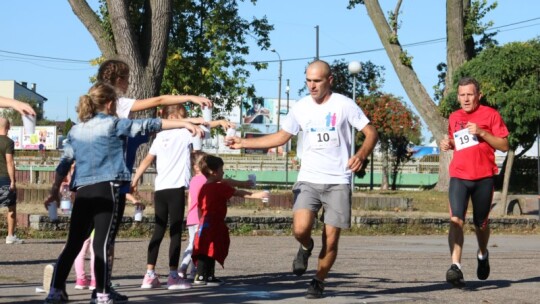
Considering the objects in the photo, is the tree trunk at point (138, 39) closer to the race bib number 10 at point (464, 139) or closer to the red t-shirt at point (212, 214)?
the red t-shirt at point (212, 214)

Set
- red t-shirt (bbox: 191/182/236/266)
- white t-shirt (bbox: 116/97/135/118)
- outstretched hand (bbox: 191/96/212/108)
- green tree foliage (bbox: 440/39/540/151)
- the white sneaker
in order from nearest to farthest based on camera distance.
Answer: outstretched hand (bbox: 191/96/212/108) < white t-shirt (bbox: 116/97/135/118) < red t-shirt (bbox: 191/182/236/266) < the white sneaker < green tree foliage (bbox: 440/39/540/151)

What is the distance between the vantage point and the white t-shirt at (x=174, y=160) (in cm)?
956

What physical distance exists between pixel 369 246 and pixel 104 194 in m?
9.13

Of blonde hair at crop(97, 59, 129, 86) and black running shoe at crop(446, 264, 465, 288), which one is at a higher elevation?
blonde hair at crop(97, 59, 129, 86)

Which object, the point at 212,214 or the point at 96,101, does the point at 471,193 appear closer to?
the point at 212,214

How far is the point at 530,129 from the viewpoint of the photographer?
25.5 metres

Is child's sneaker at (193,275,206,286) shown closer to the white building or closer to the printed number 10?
the printed number 10

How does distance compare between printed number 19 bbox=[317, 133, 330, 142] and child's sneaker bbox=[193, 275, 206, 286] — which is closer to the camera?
printed number 19 bbox=[317, 133, 330, 142]

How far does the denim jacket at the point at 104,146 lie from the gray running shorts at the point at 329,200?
1.75 metres

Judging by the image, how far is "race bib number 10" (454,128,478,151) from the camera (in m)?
10.1

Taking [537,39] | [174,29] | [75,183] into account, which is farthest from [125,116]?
[174,29]

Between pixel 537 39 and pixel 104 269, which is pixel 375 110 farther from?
pixel 104 269

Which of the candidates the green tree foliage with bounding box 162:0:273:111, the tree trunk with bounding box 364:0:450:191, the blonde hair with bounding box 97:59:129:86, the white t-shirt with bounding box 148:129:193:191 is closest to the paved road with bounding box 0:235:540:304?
the white t-shirt with bounding box 148:129:193:191

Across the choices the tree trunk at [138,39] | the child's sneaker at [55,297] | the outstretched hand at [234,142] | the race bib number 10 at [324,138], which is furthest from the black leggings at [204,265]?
the tree trunk at [138,39]
